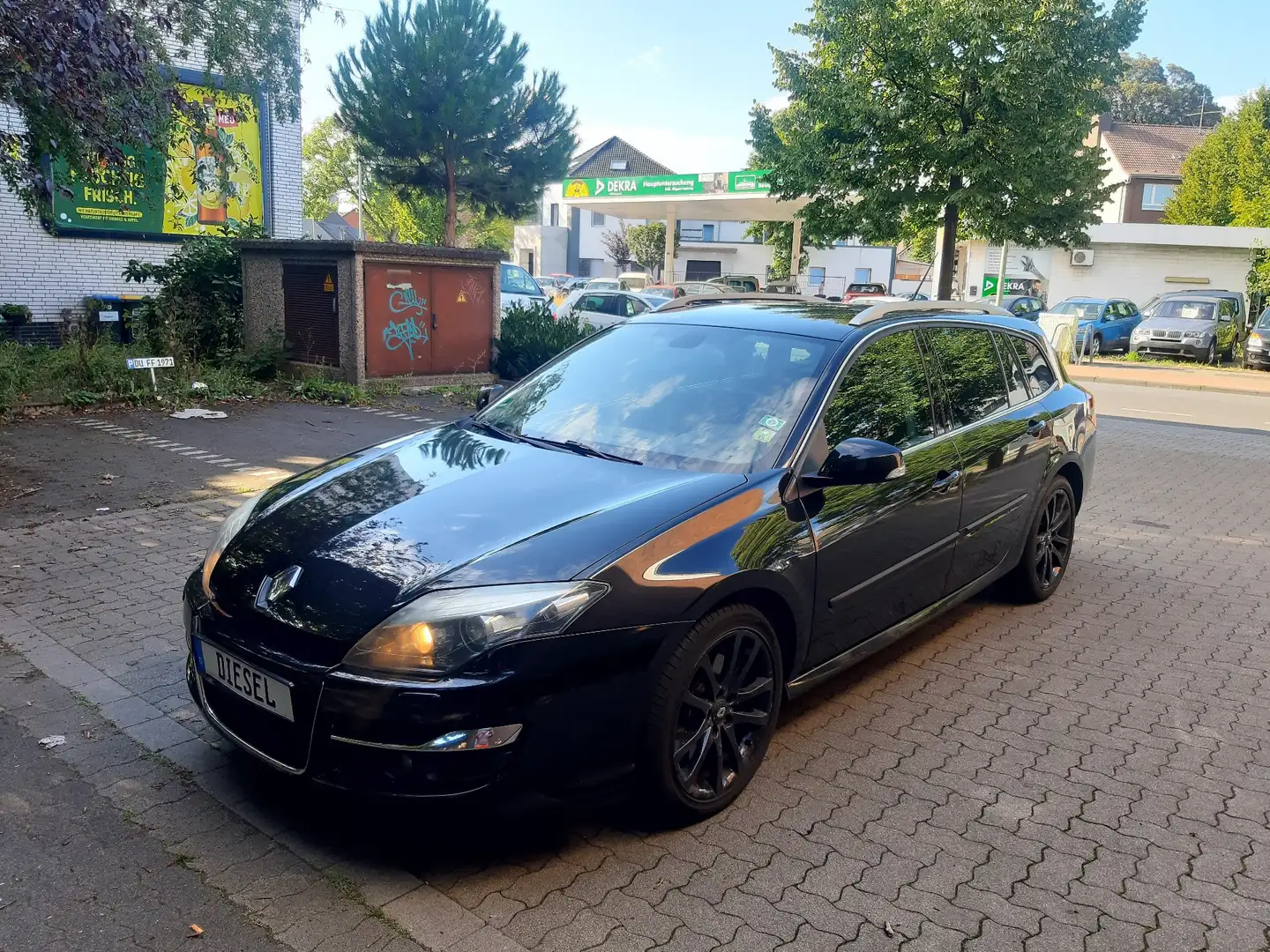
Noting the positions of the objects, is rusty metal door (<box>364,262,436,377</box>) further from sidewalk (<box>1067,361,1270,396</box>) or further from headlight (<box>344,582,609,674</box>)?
sidewalk (<box>1067,361,1270,396</box>)

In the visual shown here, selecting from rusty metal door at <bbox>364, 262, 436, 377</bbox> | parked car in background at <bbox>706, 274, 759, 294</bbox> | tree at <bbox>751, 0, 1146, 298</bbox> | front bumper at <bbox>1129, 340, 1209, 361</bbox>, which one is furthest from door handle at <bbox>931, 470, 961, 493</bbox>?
parked car in background at <bbox>706, 274, 759, 294</bbox>

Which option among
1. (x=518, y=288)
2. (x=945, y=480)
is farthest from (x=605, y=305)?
(x=945, y=480)

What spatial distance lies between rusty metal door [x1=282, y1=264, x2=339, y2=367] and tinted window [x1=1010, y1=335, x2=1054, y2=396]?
10.3 meters

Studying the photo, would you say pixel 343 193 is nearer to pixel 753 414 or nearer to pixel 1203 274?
pixel 1203 274

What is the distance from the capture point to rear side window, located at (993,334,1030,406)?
17.8ft

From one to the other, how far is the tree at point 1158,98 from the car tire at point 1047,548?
90051 mm

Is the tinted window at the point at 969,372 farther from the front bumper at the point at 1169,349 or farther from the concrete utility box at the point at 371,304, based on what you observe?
the front bumper at the point at 1169,349

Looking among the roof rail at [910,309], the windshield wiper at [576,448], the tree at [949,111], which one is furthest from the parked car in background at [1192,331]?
the windshield wiper at [576,448]

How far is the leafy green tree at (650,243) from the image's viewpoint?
199 feet

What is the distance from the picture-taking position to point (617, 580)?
10.0 ft

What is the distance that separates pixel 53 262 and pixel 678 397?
17474 mm

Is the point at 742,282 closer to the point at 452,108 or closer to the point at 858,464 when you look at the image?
the point at 452,108

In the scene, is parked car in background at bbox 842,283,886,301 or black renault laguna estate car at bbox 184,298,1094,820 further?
parked car in background at bbox 842,283,886,301

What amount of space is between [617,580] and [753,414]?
1230 millimetres
